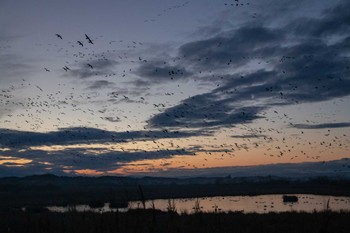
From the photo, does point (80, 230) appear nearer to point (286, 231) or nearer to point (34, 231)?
point (34, 231)

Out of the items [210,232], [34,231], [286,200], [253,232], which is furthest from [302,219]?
[286,200]

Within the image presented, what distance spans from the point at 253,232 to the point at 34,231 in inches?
657

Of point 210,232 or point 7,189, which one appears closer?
point 210,232

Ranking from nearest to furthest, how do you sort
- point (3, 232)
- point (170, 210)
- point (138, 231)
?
point (138, 231), point (170, 210), point (3, 232)

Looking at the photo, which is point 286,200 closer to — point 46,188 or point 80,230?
point 80,230

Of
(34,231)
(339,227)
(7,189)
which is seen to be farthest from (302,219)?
(7,189)

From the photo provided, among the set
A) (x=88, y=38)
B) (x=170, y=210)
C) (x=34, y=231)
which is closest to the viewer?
(x=170, y=210)

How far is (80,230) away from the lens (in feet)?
44.7

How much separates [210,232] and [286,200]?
78.1 m

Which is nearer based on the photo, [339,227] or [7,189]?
[339,227]

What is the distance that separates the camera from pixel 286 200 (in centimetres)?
9112

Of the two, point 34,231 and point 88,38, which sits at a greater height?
point 88,38

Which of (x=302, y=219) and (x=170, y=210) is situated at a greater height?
(x=170, y=210)

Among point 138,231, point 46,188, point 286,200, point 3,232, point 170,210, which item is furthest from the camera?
point 46,188
